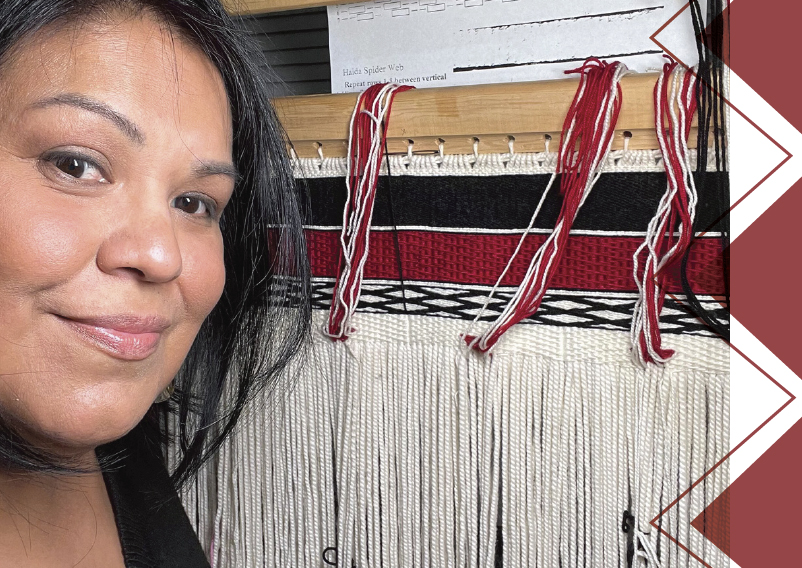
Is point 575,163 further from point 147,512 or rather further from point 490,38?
point 147,512

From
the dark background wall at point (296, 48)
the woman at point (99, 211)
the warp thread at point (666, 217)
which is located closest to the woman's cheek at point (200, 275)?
the woman at point (99, 211)

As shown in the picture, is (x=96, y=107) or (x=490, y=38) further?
(x=490, y=38)

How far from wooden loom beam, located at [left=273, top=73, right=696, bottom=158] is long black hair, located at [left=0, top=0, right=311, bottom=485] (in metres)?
0.05

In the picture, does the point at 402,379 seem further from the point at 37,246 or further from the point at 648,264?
the point at 37,246

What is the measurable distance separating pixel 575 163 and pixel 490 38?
0.16 m

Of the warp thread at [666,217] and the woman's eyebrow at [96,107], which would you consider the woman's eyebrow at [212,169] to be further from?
the warp thread at [666,217]

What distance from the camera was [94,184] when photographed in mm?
573

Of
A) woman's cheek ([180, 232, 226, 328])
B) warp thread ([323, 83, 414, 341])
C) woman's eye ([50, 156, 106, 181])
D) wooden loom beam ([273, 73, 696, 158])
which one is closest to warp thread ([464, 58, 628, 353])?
wooden loom beam ([273, 73, 696, 158])

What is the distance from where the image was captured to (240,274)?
2.91 feet

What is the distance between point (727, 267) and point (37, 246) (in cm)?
53

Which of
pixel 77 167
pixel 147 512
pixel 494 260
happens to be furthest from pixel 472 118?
pixel 147 512

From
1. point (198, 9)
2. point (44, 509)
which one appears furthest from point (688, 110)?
point (44, 509)

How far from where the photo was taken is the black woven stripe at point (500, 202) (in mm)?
669

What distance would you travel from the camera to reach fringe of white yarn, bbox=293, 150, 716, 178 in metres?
0.66
